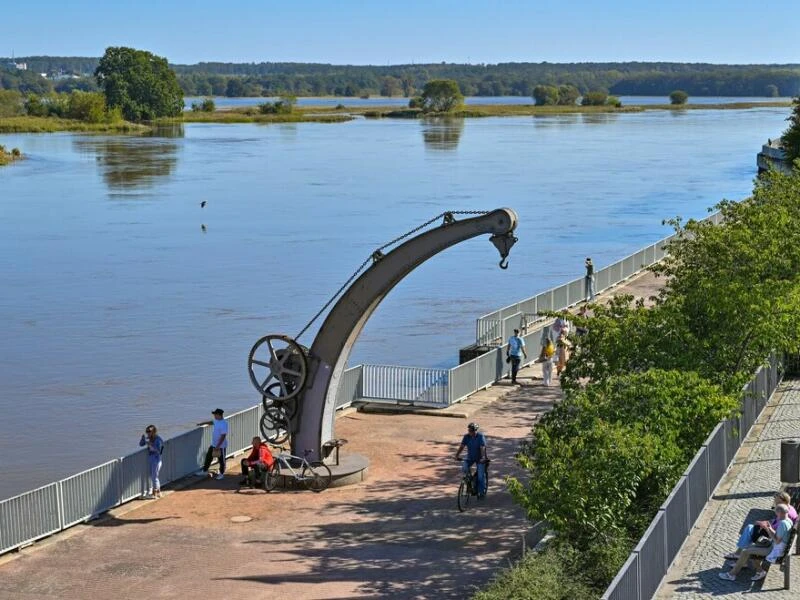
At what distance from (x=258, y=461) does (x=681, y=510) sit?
8587 millimetres

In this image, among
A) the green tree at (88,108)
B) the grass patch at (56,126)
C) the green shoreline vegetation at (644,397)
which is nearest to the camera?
the green shoreline vegetation at (644,397)

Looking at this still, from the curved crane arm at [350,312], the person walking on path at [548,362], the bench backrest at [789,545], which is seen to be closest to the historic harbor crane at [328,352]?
the curved crane arm at [350,312]

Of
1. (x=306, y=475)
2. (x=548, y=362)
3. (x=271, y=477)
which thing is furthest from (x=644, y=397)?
(x=548, y=362)

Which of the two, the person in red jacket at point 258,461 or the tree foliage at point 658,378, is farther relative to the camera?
the person in red jacket at point 258,461

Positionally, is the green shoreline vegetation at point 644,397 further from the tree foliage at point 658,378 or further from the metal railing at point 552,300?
the metal railing at point 552,300

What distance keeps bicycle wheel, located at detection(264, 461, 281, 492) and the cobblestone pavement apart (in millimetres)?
7438

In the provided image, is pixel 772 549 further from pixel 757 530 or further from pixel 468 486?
pixel 468 486

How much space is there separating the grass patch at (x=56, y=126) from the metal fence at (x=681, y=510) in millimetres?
157004

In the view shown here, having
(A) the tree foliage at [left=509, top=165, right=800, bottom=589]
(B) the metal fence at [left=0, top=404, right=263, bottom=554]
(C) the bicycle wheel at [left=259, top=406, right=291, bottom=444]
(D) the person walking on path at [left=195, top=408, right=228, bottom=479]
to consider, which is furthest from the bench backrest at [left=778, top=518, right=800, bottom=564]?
(D) the person walking on path at [left=195, top=408, right=228, bottom=479]

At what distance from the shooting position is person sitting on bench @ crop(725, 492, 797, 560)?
14.9 m

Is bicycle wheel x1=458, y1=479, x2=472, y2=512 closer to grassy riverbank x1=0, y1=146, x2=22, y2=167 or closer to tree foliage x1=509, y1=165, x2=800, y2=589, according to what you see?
tree foliage x1=509, y1=165, x2=800, y2=589

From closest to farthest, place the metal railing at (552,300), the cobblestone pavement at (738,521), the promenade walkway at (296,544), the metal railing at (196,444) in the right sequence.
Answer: the cobblestone pavement at (738,521)
the promenade walkway at (296,544)
the metal railing at (196,444)
the metal railing at (552,300)

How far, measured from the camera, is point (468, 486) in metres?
21.4

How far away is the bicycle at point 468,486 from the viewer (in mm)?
21250
